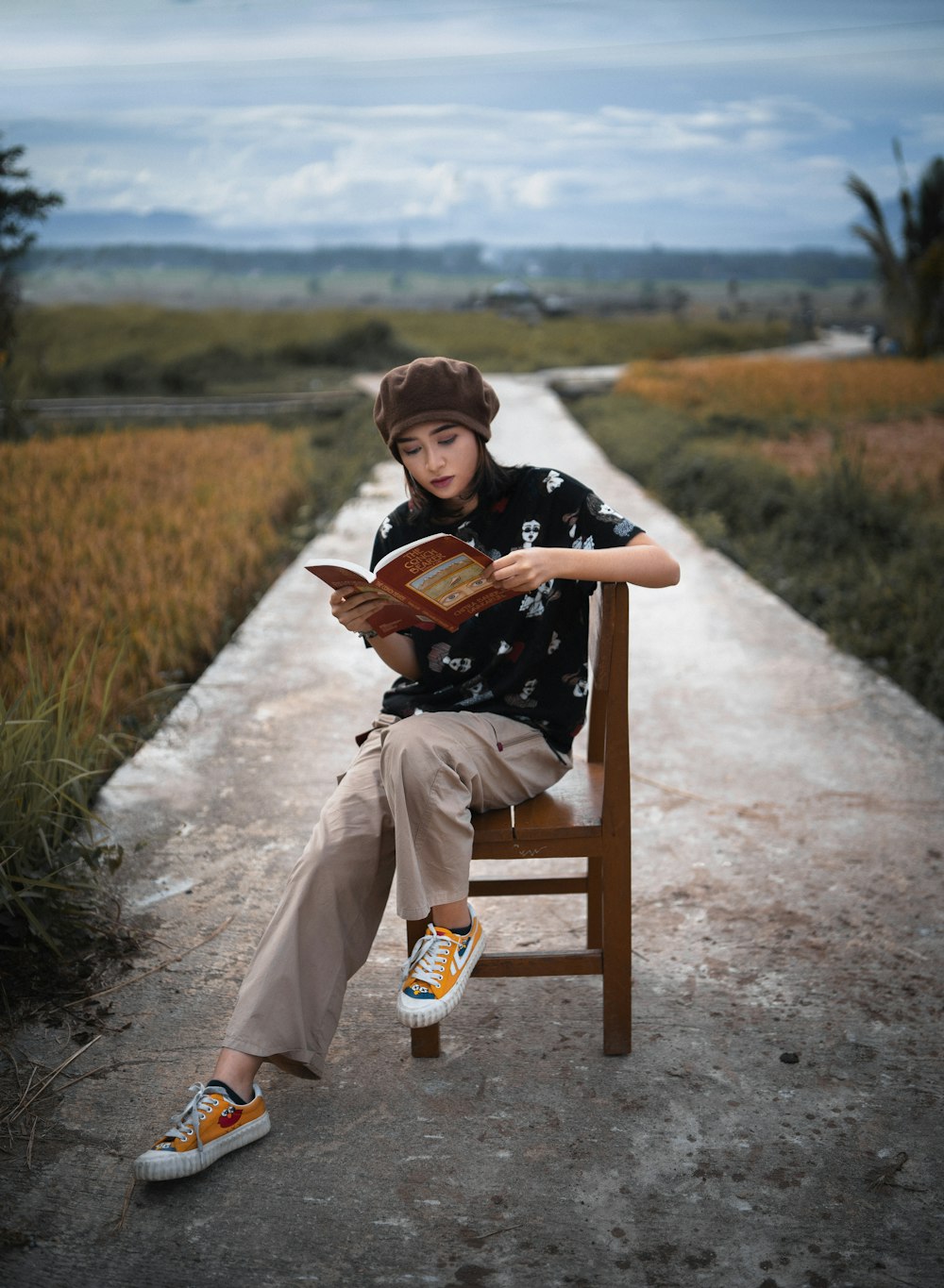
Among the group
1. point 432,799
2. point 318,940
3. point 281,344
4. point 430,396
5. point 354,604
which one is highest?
point 430,396

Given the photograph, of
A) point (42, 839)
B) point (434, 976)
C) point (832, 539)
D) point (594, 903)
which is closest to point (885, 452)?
point (832, 539)

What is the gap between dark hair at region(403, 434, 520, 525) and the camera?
238cm

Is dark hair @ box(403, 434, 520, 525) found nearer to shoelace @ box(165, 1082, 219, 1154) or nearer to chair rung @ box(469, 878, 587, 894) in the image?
chair rung @ box(469, 878, 587, 894)

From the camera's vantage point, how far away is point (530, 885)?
101 inches

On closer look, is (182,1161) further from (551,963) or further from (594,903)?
(594,903)

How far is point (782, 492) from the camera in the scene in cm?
817

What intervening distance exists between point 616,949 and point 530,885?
0.97 feet

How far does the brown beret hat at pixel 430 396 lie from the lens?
225 centimetres

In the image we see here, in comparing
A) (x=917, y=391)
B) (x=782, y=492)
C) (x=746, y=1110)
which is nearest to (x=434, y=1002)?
(x=746, y=1110)

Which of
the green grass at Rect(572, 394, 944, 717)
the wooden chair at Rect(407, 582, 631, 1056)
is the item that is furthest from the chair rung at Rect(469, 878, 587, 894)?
the green grass at Rect(572, 394, 944, 717)

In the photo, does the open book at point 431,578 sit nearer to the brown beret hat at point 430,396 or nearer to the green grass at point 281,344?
the brown beret hat at point 430,396

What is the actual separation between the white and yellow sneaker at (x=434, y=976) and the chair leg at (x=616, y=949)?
11.0 inches

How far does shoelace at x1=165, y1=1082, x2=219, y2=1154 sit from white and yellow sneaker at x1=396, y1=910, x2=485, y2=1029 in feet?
1.16

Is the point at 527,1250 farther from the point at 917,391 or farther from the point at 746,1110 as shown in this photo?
the point at 917,391
